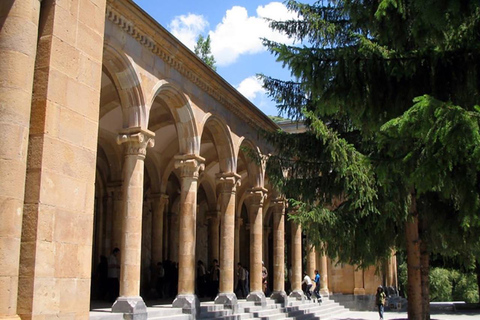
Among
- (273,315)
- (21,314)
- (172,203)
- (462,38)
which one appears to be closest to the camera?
(21,314)

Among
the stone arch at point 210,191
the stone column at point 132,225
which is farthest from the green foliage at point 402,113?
the stone arch at point 210,191

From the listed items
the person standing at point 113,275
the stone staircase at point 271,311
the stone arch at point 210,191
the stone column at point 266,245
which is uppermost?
the stone arch at point 210,191

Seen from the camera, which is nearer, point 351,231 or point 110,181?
point 351,231

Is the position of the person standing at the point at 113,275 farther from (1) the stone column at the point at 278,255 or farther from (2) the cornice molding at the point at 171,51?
(1) the stone column at the point at 278,255

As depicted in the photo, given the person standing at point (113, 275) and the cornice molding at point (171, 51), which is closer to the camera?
the cornice molding at point (171, 51)

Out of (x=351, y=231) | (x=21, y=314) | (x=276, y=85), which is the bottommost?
(x=21, y=314)

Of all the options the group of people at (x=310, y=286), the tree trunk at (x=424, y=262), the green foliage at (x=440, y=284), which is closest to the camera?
the tree trunk at (x=424, y=262)

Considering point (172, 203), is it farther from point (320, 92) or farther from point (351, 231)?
point (320, 92)

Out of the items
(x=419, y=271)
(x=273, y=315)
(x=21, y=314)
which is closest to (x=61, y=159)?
(x=21, y=314)

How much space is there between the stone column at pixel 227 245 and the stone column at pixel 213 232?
8.71m

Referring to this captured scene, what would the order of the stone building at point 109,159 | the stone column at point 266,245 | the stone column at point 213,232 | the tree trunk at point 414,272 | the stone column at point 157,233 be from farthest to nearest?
the stone column at point 266,245, the stone column at point 213,232, the stone column at point 157,233, the tree trunk at point 414,272, the stone building at point 109,159

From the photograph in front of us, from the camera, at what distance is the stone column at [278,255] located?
65.2ft

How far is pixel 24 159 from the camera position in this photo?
4965 mm

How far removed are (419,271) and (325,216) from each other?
2744 mm
